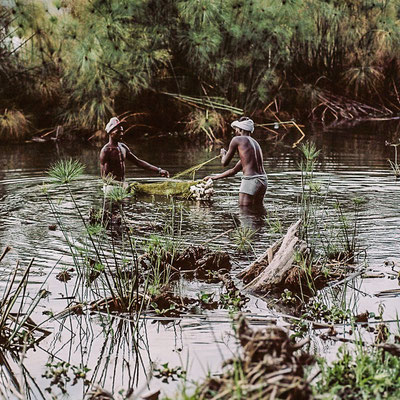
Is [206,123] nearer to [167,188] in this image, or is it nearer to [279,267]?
[167,188]

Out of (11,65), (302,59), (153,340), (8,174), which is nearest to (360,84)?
(302,59)

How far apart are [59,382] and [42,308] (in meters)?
1.25

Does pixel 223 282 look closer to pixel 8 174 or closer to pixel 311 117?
pixel 8 174

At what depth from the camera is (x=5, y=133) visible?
1769 cm

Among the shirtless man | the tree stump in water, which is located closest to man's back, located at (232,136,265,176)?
the shirtless man

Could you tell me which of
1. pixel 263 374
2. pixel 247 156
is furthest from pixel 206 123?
pixel 263 374

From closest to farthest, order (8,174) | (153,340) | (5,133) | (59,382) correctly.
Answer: (59,382), (153,340), (8,174), (5,133)

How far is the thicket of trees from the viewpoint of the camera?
55.1 feet

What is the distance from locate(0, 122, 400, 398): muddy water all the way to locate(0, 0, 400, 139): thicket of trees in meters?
1.76

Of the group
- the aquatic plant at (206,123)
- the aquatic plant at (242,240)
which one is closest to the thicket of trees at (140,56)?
the aquatic plant at (206,123)

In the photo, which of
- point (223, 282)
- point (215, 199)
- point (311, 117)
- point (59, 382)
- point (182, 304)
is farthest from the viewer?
point (311, 117)

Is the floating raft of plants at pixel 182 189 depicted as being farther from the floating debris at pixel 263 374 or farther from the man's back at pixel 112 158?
the floating debris at pixel 263 374

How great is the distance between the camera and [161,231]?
295 inches

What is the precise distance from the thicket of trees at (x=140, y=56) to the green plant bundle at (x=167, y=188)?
6.94 m
